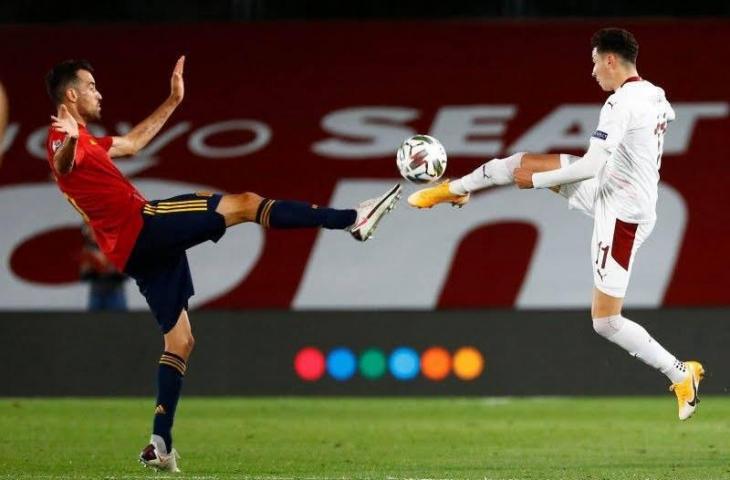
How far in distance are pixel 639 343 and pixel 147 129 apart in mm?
2779

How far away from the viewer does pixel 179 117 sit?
15.3m

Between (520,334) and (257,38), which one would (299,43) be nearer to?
(257,38)

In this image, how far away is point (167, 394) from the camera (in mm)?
8008

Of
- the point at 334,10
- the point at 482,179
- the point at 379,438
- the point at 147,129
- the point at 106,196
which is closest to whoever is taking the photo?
the point at 106,196

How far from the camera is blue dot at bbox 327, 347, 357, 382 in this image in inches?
541

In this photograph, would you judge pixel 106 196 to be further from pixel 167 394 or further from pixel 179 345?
pixel 167 394

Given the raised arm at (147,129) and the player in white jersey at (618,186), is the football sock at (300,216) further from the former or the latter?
the raised arm at (147,129)

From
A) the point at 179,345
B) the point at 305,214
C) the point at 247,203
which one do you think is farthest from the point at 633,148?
the point at 179,345

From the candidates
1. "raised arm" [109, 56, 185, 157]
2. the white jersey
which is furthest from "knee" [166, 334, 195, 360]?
the white jersey

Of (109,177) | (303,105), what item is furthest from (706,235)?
(109,177)

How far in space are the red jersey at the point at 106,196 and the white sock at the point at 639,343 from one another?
2399mm

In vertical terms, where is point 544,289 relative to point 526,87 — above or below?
below

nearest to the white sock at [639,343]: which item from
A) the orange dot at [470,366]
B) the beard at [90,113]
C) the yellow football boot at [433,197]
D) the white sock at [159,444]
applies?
the yellow football boot at [433,197]

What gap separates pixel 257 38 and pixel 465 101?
2.10 m
